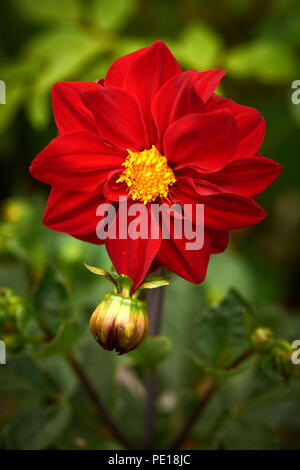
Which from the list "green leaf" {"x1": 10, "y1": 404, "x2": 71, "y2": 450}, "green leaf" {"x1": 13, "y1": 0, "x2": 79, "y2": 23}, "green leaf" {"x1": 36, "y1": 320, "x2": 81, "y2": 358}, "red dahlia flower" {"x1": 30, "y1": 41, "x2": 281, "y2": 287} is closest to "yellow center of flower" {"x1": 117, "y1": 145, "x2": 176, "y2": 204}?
"red dahlia flower" {"x1": 30, "y1": 41, "x2": 281, "y2": 287}

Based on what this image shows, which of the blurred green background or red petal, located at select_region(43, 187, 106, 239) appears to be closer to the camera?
red petal, located at select_region(43, 187, 106, 239)

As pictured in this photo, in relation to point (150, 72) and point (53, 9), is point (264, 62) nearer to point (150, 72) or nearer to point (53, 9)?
point (53, 9)

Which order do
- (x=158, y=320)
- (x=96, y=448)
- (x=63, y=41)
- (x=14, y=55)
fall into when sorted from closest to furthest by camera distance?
(x=158, y=320), (x=96, y=448), (x=63, y=41), (x=14, y=55)

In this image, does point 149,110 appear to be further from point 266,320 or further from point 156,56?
point 266,320

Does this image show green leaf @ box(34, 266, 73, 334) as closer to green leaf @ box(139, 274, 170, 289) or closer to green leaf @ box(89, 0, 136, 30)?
green leaf @ box(139, 274, 170, 289)

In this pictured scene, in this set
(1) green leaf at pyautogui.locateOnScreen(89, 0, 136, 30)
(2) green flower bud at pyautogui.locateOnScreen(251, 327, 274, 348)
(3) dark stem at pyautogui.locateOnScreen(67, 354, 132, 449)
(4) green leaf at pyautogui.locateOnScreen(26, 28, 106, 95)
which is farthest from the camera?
(1) green leaf at pyautogui.locateOnScreen(89, 0, 136, 30)

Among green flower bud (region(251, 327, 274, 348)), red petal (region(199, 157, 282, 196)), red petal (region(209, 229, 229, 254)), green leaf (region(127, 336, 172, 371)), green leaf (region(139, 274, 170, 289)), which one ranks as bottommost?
green leaf (region(127, 336, 172, 371))

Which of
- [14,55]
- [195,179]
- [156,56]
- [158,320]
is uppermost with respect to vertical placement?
[14,55]

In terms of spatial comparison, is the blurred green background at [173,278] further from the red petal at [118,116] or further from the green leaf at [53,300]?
the red petal at [118,116]

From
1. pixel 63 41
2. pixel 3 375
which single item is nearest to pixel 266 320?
pixel 3 375
